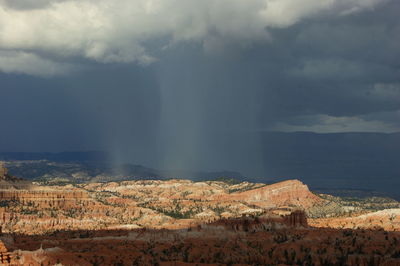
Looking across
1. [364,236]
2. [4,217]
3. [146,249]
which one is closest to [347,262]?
[364,236]

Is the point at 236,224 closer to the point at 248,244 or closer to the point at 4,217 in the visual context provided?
the point at 248,244

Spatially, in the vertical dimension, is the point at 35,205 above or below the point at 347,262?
above

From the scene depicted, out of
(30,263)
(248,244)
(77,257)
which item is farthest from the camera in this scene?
(248,244)

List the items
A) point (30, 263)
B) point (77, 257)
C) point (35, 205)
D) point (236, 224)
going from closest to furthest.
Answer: point (30, 263), point (77, 257), point (236, 224), point (35, 205)

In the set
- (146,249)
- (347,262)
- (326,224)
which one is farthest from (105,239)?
(326,224)

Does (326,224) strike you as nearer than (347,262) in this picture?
No

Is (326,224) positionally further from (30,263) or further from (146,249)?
(30,263)

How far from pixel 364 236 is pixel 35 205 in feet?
384

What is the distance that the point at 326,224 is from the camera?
15450 cm

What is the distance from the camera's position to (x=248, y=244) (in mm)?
117750

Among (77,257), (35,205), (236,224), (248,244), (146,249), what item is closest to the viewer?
(77,257)

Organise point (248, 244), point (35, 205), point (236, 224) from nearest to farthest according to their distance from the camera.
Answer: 1. point (248, 244)
2. point (236, 224)
3. point (35, 205)

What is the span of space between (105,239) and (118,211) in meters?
76.1

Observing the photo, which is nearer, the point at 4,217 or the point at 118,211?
the point at 4,217
